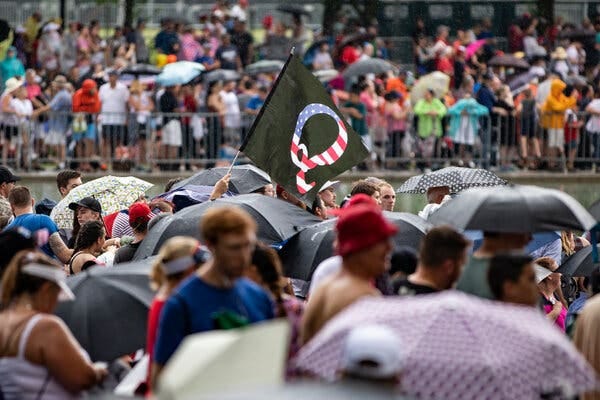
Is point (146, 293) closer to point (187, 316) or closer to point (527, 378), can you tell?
point (187, 316)

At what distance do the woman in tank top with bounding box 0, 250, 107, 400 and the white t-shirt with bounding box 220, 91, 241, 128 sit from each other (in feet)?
62.2

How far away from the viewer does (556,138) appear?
2667 cm

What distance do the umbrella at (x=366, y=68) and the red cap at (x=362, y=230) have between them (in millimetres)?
21917

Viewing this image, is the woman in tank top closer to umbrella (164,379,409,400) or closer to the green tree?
umbrella (164,379,409,400)

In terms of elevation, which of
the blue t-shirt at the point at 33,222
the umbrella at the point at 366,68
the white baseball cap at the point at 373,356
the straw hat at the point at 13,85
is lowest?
the straw hat at the point at 13,85

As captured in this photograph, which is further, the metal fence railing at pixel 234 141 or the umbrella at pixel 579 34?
the umbrella at pixel 579 34

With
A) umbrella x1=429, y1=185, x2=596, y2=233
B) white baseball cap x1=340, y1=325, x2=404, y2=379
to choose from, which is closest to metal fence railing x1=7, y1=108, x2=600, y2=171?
umbrella x1=429, y1=185, x2=596, y2=233

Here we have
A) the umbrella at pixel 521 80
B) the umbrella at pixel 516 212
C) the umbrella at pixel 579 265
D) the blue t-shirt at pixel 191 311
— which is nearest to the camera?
the blue t-shirt at pixel 191 311

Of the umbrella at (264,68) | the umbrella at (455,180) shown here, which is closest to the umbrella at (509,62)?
the umbrella at (264,68)

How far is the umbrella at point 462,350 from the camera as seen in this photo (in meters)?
6.39

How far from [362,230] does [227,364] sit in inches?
76.0

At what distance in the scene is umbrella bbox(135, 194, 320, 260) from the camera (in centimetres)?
1159

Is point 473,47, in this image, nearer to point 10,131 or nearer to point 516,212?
point 10,131

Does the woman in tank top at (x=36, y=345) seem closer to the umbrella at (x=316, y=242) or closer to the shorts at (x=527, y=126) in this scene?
the umbrella at (x=316, y=242)
